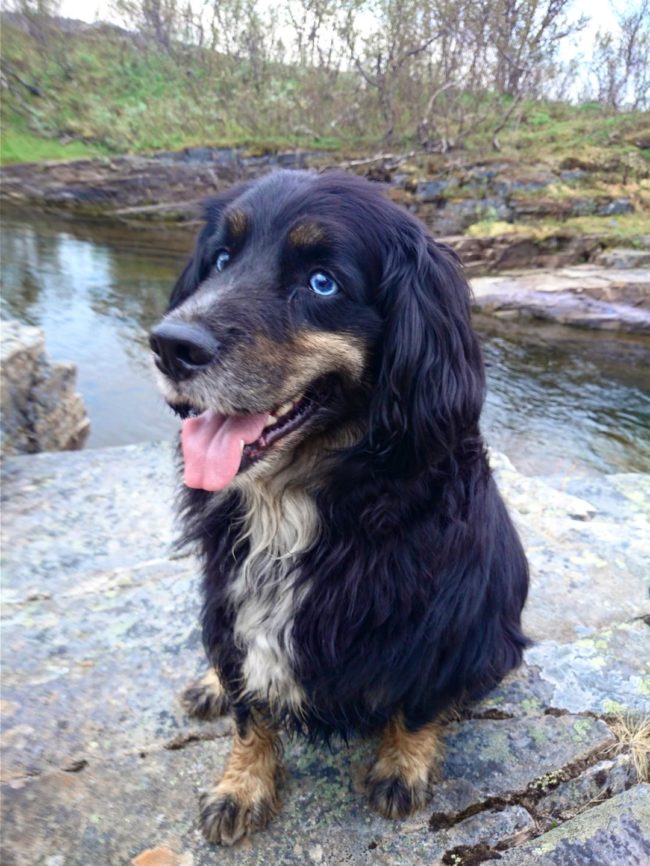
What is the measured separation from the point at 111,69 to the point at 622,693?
35.9m

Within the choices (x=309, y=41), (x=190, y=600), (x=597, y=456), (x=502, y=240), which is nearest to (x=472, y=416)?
(x=190, y=600)

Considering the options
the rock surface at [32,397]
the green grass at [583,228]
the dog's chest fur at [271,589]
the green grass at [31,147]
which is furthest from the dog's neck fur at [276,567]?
the green grass at [31,147]

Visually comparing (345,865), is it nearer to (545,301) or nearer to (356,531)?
(356,531)

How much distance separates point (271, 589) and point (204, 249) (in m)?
1.30

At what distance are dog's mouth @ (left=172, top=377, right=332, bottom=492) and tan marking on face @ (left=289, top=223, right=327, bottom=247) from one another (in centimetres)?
45

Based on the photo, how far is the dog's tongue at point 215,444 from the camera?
1.88 m

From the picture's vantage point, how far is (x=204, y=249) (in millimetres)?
2367

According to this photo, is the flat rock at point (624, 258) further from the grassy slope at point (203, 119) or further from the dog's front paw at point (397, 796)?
the dog's front paw at point (397, 796)

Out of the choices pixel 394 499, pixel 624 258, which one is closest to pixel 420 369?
pixel 394 499

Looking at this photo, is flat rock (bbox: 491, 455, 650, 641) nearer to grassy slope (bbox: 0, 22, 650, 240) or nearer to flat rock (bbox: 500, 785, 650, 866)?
flat rock (bbox: 500, 785, 650, 866)

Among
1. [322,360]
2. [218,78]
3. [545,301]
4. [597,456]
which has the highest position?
[218,78]

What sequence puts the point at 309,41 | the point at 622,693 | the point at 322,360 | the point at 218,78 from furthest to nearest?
1. the point at 218,78
2. the point at 309,41
3. the point at 622,693
4. the point at 322,360

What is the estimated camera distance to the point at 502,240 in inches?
580

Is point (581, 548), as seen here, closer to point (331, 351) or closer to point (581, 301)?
point (331, 351)
